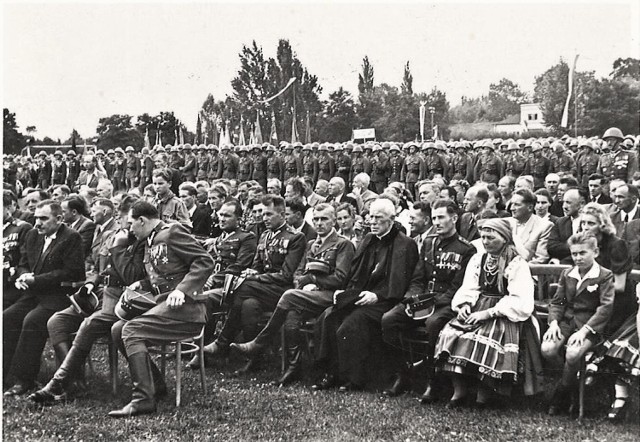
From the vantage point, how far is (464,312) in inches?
206

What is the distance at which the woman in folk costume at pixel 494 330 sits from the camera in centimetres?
499

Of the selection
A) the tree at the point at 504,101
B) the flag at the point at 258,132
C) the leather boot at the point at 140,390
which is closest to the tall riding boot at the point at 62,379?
the leather boot at the point at 140,390

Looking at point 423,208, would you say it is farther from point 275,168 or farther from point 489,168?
point 275,168

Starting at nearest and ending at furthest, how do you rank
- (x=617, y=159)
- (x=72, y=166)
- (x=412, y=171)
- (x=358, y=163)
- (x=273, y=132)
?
(x=617, y=159) < (x=412, y=171) < (x=358, y=163) < (x=72, y=166) < (x=273, y=132)

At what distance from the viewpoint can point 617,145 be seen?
1320 cm

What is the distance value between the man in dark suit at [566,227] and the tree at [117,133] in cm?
2356

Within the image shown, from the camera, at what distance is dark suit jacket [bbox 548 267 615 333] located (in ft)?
16.2

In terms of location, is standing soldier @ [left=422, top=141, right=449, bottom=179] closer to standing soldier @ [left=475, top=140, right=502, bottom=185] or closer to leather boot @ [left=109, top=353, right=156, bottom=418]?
standing soldier @ [left=475, top=140, right=502, bottom=185]

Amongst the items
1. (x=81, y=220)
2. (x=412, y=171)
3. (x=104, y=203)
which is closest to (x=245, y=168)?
(x=412, y=171)

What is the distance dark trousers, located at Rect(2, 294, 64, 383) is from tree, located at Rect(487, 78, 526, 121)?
2364 cm

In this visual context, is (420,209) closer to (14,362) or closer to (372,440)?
(372,440)

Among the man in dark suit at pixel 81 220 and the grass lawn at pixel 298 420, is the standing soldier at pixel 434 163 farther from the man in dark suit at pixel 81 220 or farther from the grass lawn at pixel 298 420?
the grass lawn at pixel 298 420

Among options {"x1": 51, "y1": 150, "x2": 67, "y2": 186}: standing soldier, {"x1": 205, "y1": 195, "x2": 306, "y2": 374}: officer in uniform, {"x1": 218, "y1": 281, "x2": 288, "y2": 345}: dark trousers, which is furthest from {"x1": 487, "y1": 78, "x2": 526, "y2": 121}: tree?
{"x1": 218, "y1": 281, "x2": 288, "y2": 345}: dark trousers

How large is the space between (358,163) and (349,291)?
11933mm
